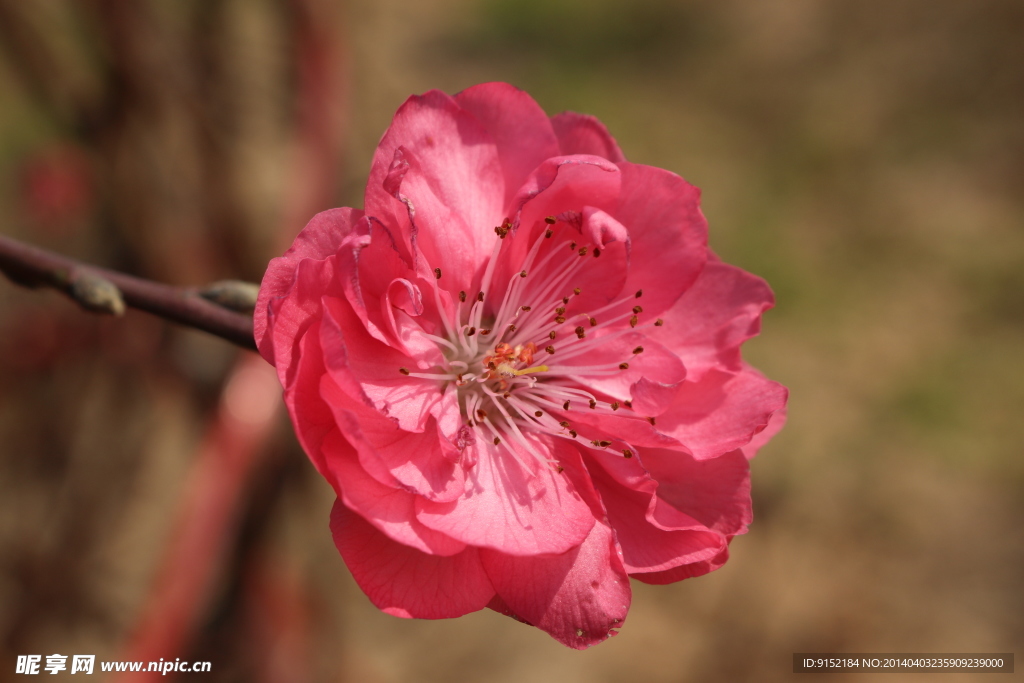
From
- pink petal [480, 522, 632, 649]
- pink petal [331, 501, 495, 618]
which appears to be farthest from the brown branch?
pink petal [480, 522, 632, 649]

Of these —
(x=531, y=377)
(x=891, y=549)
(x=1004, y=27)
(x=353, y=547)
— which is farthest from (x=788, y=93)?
(x=353, y=547)

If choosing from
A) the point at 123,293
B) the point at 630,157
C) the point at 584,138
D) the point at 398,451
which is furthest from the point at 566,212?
the point at 630,157

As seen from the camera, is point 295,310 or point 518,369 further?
point 518,369

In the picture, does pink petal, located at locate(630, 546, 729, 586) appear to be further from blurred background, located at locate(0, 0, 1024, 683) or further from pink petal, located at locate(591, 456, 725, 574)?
blurred background, located at locate(0, 0, 1024, 683)

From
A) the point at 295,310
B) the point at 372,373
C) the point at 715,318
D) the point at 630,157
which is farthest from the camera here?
the point at 630,157

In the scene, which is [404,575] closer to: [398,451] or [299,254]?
[398,451]

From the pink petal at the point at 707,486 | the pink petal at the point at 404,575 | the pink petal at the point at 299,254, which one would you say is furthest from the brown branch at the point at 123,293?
the pink petal at the point at 707,486

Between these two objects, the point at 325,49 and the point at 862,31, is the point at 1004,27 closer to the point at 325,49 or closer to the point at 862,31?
the point at 862,31

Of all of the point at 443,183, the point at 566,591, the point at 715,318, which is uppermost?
the point at 443,183
